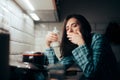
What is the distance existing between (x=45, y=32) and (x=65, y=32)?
0.79 feet

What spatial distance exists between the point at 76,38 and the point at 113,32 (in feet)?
1.00

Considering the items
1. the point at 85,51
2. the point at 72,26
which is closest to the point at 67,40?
the point at 72,26

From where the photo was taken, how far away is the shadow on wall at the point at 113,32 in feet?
4.09

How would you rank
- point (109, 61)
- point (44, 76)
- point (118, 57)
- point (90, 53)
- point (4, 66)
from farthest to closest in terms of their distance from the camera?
point (118, 57), point (109, 61), point (90, 53), point (44, 76), point (4, 66)

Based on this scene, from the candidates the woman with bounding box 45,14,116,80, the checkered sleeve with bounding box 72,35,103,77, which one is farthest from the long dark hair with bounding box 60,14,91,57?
the checkered sleeve with bounding box 72,35,103,77

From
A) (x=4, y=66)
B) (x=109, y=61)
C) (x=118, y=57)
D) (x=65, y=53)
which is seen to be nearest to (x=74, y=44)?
(x=65, y=53)

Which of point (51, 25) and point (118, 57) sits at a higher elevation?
point (51, 25)

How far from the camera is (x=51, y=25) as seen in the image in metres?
1.38

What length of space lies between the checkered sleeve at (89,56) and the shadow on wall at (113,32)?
21 centimetres

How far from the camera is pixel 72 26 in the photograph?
1168 millimetres

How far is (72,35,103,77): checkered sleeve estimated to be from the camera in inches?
39.5

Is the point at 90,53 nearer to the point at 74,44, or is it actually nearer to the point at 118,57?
the point at 74,44

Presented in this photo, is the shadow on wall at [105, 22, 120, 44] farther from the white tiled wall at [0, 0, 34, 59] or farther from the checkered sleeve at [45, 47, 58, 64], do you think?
the white tiled wall at [0, 0, 34, 59]

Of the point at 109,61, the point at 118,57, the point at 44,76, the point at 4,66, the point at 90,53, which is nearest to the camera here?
the point at 4,66
